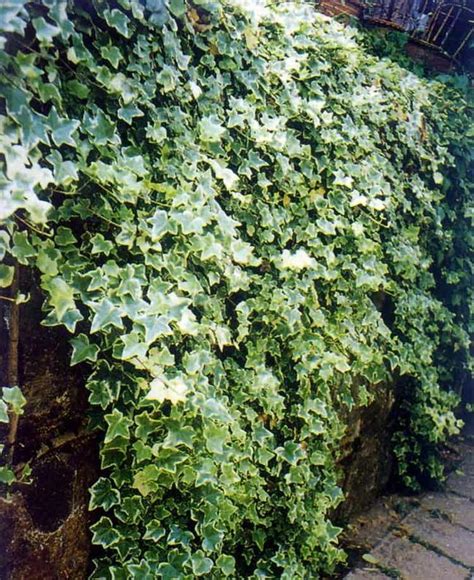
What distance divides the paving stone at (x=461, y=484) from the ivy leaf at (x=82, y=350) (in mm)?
3177

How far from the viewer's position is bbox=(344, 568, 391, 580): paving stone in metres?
2.79

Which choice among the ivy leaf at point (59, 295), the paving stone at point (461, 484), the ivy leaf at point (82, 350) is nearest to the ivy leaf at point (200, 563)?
the ivy leaf at point (82, 350)

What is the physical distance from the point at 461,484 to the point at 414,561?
3.62ft

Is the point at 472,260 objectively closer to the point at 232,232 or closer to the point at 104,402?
the point at 232,232

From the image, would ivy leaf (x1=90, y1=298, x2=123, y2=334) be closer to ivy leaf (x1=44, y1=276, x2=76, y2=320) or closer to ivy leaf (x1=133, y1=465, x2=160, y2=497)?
ivy leaf (x1=44, y1=276, x2=76, y2=320)

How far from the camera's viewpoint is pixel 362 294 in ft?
9.23

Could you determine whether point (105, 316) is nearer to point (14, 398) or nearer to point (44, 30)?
point (14, 398)

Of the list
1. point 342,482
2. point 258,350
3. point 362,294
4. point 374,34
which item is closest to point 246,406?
point 258,350

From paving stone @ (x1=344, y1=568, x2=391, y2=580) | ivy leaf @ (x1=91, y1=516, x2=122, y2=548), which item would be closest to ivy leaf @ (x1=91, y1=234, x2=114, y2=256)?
ivy leaf @ (x1=91, y1=516, x2=122, y2=548)

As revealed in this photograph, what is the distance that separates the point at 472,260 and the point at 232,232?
2.75 meters

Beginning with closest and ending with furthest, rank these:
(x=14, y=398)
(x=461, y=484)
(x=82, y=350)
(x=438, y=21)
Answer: (x=14, y=398) → (x=82, y=350) → (x=461, y=484) → (x=438, y=21)

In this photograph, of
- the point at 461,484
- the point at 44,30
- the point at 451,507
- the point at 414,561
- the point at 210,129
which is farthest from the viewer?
the point at 461,484

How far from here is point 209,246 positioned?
5.90 feet

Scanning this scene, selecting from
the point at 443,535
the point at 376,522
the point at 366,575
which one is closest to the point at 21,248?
the point at 366,575
